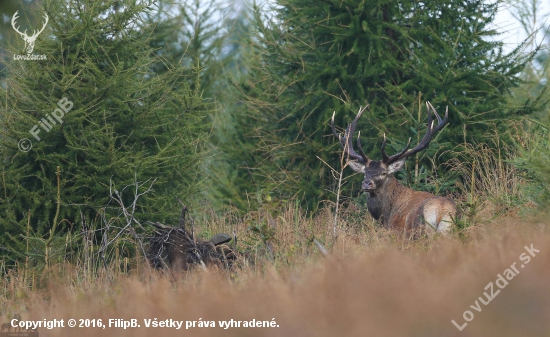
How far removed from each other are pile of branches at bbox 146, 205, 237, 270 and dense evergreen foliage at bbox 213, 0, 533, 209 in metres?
3.32

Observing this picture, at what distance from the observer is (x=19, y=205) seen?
899 centimetres

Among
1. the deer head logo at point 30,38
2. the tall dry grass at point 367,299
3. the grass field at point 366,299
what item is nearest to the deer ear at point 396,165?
the grass field at point 366,299

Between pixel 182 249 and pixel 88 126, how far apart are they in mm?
2309

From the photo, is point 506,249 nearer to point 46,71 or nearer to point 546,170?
point 546,170

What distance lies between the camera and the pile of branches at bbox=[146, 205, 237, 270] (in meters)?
8.01

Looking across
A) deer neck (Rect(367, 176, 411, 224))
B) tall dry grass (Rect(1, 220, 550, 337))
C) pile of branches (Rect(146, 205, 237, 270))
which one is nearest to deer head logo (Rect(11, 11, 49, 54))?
pile of branches (Rect(146, 205, 237, 270))

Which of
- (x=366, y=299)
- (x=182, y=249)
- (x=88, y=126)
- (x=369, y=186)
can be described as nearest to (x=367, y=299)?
(x=366, y=299)

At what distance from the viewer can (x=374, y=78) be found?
12.2m

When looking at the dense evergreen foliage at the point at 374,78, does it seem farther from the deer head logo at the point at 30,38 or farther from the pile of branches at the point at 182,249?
the deer head logo at the point at 30,38

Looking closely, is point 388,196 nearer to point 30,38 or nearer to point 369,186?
point 369,186

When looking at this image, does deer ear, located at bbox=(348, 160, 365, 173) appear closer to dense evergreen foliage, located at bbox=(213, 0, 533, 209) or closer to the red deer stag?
the red deer stag

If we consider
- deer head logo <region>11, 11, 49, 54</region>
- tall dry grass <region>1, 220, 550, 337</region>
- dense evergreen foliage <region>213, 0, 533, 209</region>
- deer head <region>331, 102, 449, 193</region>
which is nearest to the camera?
tall dry grass <region>1, 220, 550, 337</region>

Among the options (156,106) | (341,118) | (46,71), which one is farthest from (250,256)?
(341,118)

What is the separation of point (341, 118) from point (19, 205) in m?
5.64
